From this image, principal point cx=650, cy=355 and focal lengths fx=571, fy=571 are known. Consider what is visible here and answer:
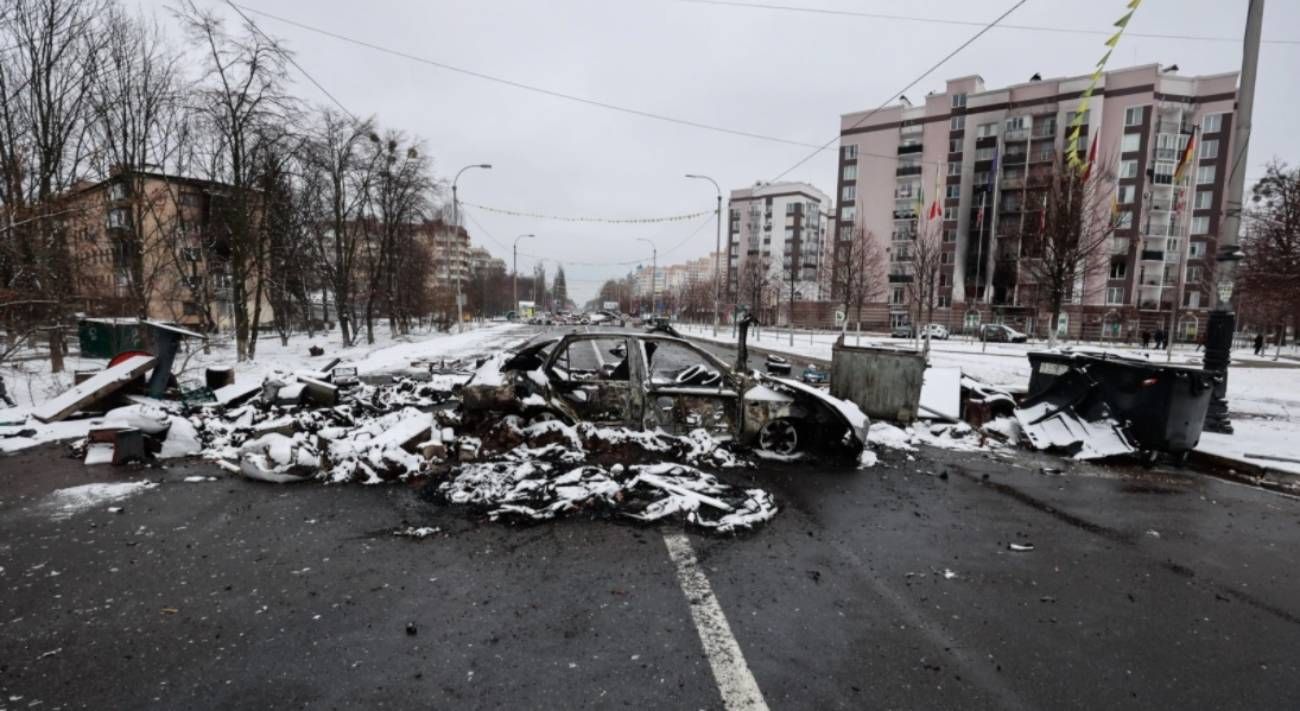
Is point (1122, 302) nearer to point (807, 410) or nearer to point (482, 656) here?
point (807, 410)

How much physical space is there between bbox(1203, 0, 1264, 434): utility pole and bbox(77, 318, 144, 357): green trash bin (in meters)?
24.6

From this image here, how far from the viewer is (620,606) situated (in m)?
3.40

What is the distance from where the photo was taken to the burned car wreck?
6.55 meters

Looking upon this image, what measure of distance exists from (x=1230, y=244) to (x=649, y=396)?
9.46 meters

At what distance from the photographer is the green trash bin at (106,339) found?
56.7ft

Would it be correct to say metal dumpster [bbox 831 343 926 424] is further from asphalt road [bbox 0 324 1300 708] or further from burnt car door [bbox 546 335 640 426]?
A: burnt car door [bbox 546 335 640 426]

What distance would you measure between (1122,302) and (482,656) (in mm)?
70354

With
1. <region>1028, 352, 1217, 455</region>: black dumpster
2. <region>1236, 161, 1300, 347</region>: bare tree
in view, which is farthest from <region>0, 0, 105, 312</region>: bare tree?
<region>1236, 161, 1300, 347</region>: bare tree

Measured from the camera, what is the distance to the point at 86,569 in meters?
3.77

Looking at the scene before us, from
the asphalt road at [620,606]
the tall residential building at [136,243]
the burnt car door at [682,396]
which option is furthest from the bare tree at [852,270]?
the tall residential building at [136,243]

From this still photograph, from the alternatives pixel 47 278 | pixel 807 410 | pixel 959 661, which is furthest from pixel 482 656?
pixel 47 278

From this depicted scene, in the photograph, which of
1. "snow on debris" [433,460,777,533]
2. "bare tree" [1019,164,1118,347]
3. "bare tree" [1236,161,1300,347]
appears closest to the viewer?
"snow on debris" [433,460,777,533]

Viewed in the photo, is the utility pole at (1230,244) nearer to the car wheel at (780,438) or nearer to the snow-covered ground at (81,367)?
the car wheel at (780,438)

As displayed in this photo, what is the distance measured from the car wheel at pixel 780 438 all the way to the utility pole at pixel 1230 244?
6698 mm
